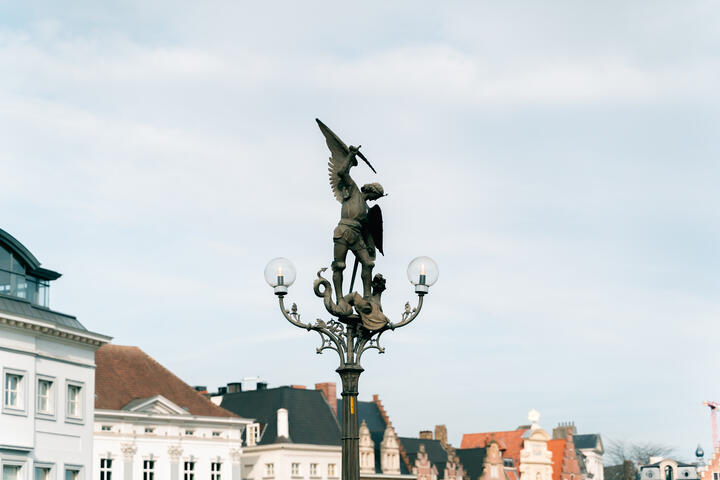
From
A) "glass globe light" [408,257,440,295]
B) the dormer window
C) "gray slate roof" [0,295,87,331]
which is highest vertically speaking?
the dormer window

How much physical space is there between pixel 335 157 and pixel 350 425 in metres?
3.80

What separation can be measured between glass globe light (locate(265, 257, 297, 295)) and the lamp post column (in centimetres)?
179

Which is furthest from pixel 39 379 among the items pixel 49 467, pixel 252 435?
pixel 252 435

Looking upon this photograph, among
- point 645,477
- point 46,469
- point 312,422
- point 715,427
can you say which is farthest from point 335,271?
point 715,427

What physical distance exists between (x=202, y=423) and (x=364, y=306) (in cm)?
5522

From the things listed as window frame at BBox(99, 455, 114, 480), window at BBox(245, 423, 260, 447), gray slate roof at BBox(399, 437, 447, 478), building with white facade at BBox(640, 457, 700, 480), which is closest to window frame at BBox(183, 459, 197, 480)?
window frame at BBox(99, 455, 114, 480)

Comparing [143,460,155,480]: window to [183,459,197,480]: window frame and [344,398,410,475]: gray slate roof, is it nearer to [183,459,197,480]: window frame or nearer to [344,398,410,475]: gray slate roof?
[183,459,197,480]: window frame

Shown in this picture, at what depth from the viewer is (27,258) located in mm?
51219

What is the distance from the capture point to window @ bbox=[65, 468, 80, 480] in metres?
50.8

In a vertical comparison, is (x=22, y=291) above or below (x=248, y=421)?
above

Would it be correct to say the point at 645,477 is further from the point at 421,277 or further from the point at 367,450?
the point at 421,277

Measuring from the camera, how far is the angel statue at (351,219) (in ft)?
53.9

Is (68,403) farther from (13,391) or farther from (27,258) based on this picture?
(27,258)

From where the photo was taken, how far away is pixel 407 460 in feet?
285
